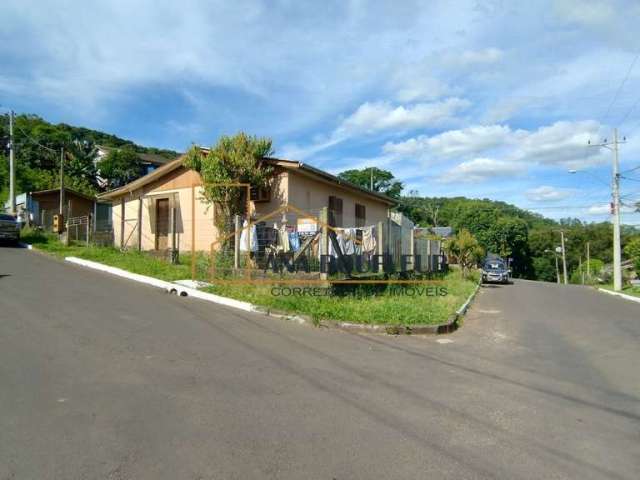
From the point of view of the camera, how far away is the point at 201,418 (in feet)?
13.0

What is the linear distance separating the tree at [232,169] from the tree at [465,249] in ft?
34.6

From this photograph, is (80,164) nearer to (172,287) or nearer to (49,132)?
(49,132)

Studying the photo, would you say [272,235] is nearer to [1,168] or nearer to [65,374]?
[65,374]

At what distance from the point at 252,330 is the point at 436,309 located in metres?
4.17

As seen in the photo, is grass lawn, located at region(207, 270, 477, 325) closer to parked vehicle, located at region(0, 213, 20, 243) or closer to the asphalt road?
the asphalt road

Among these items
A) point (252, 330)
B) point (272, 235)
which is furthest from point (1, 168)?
point (252, 330)

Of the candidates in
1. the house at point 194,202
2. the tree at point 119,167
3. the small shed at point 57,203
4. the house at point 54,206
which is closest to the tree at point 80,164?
the tree at point 119,167

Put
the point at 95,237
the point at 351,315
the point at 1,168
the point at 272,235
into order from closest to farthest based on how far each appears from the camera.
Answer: the point at 351,315 → the point at 272,235 → the point at 95,237 → the point at 1,168

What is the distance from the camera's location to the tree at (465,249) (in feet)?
69.2

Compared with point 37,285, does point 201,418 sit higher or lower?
lower

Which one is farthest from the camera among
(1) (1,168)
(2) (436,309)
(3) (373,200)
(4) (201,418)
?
(1) (1,168)

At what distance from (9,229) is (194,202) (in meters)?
9.41

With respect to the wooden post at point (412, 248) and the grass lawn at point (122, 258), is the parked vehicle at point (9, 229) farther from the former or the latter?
the wooden post at point (412, 248)

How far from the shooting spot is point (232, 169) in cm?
1437
